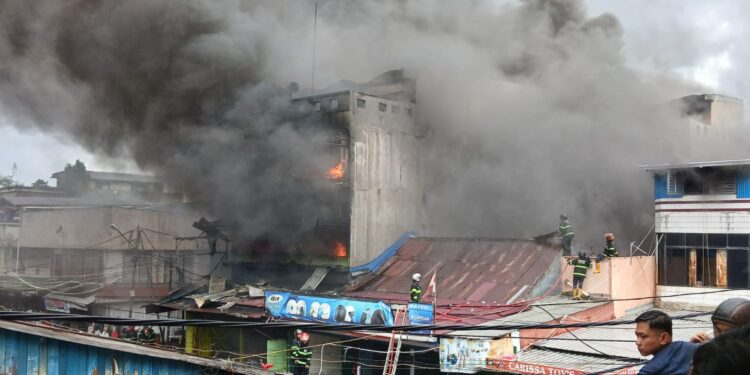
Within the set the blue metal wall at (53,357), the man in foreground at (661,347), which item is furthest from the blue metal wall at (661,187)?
the man in foreground at (661,347)

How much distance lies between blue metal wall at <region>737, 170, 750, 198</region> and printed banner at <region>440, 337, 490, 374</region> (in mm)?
6959

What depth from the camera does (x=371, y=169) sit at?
17422 mm

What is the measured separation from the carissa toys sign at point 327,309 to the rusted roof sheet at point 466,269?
5.71 ft

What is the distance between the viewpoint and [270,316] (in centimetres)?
1423

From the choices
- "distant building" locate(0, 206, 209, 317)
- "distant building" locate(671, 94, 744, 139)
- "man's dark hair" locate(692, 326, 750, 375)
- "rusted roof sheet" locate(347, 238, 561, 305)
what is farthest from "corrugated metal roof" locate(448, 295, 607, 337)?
"distant building" locate(0, 206, 209, 317)

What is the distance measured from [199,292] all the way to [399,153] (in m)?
6.66

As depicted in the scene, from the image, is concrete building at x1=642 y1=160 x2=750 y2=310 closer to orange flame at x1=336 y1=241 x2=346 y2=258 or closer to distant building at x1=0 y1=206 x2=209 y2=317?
orange flame at x1=336 y1=241 x2=346 y2=258

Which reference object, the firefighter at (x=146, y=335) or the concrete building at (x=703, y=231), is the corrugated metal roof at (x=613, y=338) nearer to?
the concrete building at (x=703, y=231)

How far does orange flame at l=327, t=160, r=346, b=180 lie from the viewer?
1706cm

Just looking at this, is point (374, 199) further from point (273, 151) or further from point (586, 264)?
point (586, 264)

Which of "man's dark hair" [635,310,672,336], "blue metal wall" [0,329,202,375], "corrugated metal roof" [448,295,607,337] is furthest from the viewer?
"corrugated metal roof" [448,295,607,337]

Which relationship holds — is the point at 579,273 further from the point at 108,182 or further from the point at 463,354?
the point at 108,182

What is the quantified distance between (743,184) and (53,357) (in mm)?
13095

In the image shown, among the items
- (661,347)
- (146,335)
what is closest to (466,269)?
(146,335)
